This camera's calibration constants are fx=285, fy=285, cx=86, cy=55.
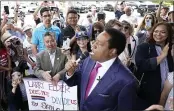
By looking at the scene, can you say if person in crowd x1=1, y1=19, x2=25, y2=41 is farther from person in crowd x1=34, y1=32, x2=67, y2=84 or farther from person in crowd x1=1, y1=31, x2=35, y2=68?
person in crowd x1=34, y1=32, x2=67, y2=84

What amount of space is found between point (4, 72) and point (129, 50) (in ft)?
5.33

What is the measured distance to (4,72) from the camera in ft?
11.8

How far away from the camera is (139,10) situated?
A: 670cm

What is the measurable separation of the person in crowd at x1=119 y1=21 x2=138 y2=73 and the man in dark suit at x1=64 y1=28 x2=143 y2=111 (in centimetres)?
102

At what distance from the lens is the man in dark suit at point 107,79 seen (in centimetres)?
221

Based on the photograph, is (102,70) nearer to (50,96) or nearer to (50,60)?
(50,96)

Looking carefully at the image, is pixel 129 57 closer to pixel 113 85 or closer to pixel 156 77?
pixel 156 77

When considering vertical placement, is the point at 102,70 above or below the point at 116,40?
below

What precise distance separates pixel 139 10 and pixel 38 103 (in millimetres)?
4594

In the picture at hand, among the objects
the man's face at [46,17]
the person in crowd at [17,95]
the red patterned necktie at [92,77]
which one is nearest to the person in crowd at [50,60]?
the person in crowd at [17,95]

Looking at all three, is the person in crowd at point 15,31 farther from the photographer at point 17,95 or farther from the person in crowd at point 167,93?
the person in crowd at point 167,93

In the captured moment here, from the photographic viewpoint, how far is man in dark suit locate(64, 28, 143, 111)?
221 centimetres

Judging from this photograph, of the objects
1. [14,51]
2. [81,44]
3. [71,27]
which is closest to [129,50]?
[81,44]

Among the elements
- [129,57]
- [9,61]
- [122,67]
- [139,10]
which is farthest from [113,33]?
[139,10]
